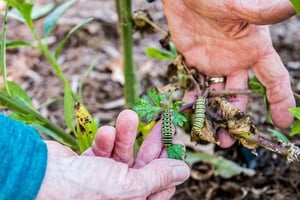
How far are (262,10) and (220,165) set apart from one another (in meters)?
0.65

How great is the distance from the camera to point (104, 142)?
1161mm

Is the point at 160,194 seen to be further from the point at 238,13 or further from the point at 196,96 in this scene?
the point at 238,13

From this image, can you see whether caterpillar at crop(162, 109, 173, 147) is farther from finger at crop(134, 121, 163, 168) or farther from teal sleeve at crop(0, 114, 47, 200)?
teal sleeve at crop(0, 114, 47, 200)

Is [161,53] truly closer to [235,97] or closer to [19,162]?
[235,97]

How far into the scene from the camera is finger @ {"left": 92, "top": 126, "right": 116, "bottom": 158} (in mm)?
1143

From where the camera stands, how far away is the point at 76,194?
3.53 feet

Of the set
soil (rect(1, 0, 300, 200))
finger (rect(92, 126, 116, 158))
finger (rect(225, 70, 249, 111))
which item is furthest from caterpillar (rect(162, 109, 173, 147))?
soil (rect(1, 0, 300, 200))

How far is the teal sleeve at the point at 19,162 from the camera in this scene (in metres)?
1.01

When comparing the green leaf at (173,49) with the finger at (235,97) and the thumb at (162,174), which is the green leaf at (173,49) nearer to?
the finger at (235,97)

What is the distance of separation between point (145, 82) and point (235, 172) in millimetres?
547

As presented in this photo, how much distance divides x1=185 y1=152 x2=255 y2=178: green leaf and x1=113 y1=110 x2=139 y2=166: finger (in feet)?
1.68

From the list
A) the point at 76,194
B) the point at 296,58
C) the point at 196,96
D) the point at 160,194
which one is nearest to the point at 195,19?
the point at 196,96

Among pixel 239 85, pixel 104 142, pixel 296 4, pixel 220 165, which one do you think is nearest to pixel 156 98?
pixel 104 142

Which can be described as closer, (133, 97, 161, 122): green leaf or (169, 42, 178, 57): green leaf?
(133, 97, 161, 122): green leaf
